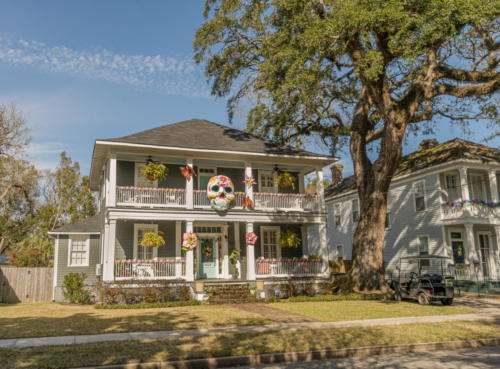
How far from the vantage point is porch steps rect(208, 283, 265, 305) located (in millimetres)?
16672

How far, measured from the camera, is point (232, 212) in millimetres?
18750

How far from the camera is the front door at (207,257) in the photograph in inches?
778

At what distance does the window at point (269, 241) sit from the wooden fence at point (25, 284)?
10.9 m

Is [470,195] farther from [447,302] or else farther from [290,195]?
[290,195]

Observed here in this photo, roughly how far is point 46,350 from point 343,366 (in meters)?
5.27

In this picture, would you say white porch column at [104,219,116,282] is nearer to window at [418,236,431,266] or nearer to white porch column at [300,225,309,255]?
white porch column at [300,225,309,255]

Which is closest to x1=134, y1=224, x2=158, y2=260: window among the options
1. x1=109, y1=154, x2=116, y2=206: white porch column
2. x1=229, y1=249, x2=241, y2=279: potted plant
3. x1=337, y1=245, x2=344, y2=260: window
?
x1=109, y1=154, x2=116, y2=206: white porch column

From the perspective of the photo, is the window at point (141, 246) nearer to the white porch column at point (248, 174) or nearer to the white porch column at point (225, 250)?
the white porch column at point (225, 250)

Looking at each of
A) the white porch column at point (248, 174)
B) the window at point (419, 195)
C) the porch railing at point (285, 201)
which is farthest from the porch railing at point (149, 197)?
the window at point (419, 195)

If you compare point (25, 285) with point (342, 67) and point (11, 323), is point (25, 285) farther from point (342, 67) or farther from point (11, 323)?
point (342, 67)

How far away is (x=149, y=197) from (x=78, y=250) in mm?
6509

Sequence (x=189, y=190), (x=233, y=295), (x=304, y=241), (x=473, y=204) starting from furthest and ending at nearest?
(x=473, y=204), (x=304, y=241), (x=189, y=190), (x=233, y=295)

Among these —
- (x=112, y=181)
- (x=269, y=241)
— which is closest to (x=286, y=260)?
(x=269, y=241)

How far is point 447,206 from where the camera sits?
22672 mm
